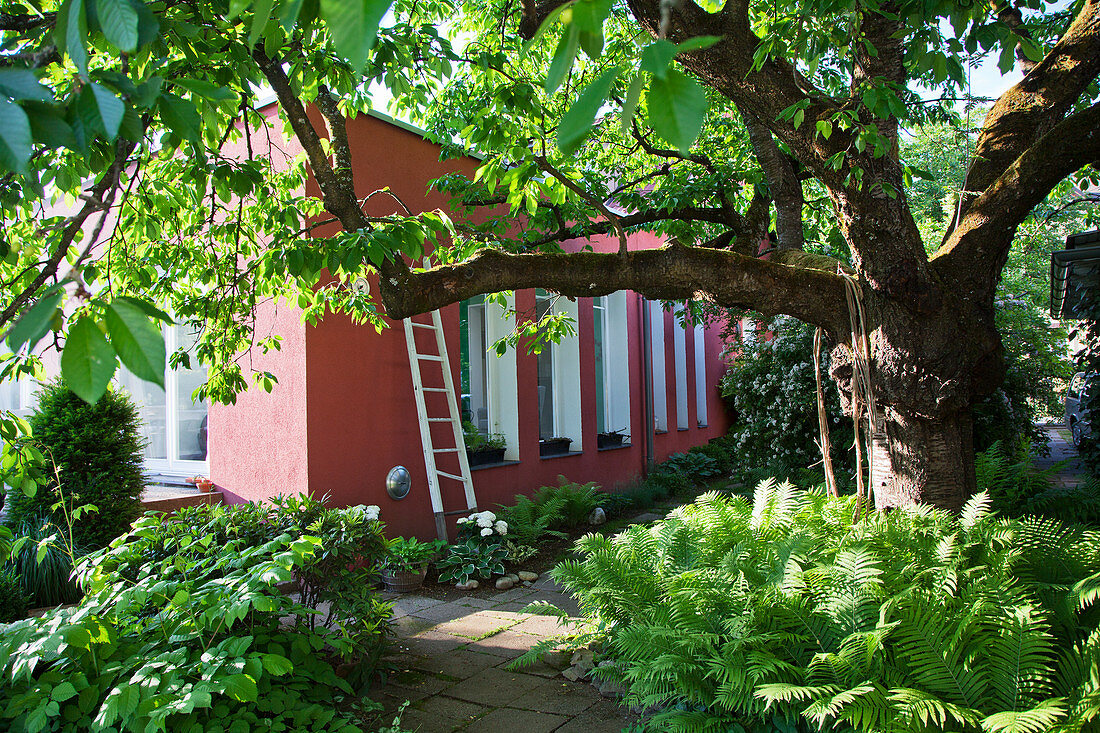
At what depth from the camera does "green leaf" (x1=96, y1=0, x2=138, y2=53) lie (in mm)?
1082

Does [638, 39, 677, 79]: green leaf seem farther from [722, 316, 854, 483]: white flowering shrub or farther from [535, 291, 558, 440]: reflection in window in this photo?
[535, 291, 558, 440]: reflection in window

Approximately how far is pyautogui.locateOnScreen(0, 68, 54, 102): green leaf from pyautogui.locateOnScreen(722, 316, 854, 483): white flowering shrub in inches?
286

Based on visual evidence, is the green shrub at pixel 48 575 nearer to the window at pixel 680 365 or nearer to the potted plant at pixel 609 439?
the potted plant at pixel 609 439

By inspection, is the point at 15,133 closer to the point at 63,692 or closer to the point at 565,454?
the point at 63,692

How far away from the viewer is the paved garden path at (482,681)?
3396 millimetres

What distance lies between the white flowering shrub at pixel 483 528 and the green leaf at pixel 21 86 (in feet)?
18.5

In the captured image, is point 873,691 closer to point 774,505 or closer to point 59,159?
point 774,505

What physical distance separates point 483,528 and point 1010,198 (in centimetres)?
466

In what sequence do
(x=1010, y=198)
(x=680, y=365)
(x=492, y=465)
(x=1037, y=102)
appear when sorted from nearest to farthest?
(x=1010, y=198)
(x=1037, y=102)
(x=492, y=465)
(x=680, y=365)

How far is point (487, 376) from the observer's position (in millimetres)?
8609

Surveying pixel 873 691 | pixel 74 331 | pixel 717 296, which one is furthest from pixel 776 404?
pixel 74 331

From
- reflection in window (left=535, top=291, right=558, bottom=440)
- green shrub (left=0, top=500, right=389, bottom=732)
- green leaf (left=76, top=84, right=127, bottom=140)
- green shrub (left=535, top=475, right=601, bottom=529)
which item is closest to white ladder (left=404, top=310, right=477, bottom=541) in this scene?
green shrub (left=535, top=475, right=601, bottom=529)

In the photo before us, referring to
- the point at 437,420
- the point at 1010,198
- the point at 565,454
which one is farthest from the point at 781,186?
the point at 565,454

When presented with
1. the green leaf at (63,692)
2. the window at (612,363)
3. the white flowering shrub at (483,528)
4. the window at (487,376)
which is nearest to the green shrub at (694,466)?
the window at (612,363)
